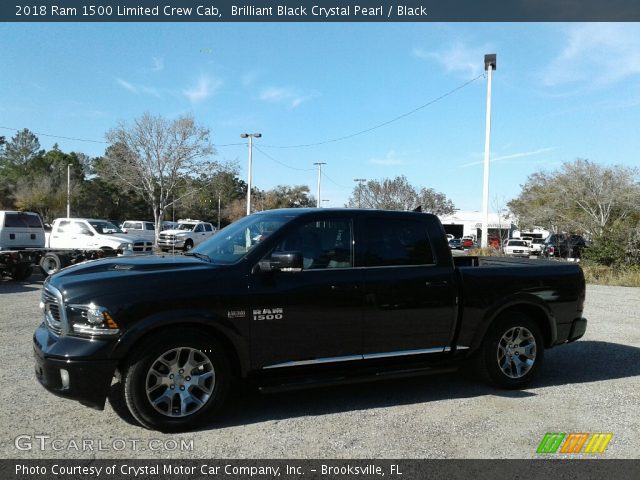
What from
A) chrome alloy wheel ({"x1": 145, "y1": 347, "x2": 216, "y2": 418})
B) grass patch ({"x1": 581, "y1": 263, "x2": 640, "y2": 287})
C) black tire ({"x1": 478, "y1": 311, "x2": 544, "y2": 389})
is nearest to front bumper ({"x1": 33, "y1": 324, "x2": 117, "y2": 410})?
chrome alloy wheel ({"x1": 145, "y1": 347, "x2": 216, "y2": 418})

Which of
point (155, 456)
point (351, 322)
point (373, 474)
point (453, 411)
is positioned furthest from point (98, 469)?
point (453, 411)

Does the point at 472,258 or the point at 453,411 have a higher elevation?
the point at 472,258

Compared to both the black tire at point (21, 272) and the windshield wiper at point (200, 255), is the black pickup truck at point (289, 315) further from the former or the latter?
the black tire at point (21, 272)

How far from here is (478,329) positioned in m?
5.32

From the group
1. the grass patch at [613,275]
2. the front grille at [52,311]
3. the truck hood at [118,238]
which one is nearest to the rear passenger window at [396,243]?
the front grille at [52,311]

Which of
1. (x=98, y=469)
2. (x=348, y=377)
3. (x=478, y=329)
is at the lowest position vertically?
(x=98, y=469)

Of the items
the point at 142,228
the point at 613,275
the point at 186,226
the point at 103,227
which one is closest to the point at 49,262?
the point at 103,227

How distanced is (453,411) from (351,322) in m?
1.28

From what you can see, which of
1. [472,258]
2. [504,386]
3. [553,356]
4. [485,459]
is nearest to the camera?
[485,459]

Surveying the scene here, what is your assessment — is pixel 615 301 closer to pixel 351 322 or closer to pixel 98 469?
pixel 351 322

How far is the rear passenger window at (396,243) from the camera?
5000 millimetres

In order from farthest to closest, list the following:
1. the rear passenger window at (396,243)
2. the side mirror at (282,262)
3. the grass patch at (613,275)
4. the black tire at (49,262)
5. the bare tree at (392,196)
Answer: the bare tree at (392,196) < the grass patch at (613,275) < the black tire at (49,262) < the rear passenger window at (396,243) < the side mirror at (282,262)

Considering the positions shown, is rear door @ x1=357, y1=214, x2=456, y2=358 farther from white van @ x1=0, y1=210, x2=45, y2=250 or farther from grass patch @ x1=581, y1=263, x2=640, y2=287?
white van @ x1=0, y1=210, x2=45, y2=250

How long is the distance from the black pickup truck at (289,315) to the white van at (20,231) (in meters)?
14.0
